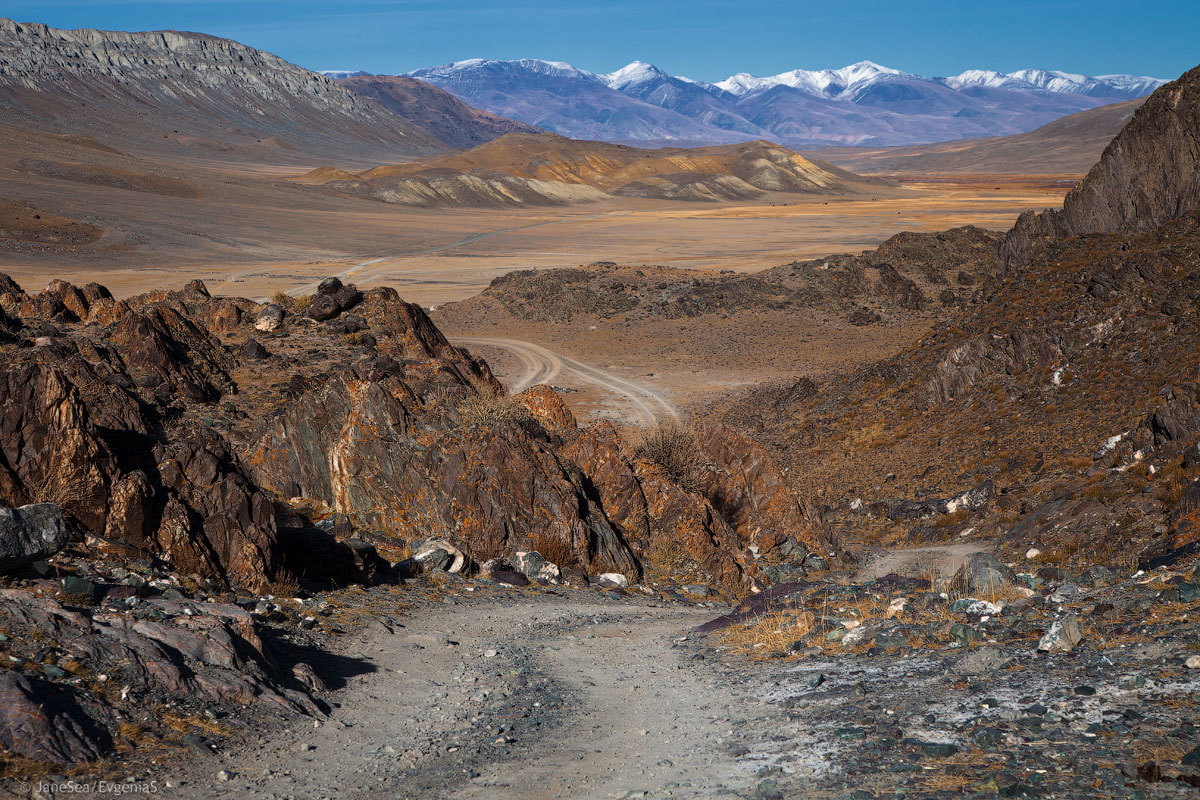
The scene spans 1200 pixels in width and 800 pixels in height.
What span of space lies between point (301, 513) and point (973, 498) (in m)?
12.2

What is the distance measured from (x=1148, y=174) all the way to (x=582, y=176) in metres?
146

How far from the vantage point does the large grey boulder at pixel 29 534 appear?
7473 mm

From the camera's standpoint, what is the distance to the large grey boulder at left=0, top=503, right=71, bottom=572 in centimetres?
747

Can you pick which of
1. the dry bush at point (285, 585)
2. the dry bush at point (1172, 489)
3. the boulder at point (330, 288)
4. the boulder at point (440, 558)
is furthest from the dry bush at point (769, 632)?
the boulder at point (330, 288)

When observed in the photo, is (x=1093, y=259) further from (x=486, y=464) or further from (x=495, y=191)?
(x=495, y=191)

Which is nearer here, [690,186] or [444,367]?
[444,367]

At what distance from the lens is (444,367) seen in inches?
745

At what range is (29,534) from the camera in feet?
25.1

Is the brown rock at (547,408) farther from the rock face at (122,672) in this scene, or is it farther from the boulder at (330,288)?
the boulder at (330,288)

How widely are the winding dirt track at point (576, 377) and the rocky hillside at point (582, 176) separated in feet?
303

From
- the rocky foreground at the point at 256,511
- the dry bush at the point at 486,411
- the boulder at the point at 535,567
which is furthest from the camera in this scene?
the dry bush at the point at 486,411

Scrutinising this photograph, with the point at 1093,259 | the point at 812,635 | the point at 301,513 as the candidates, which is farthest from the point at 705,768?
the point at 1093,259

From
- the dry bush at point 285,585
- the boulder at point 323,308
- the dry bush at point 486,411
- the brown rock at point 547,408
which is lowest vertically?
the dry bush at point 285,585

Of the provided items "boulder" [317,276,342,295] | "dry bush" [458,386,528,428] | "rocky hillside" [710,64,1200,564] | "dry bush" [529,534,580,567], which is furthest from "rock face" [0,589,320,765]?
"boulder" [317,276,342,295]
